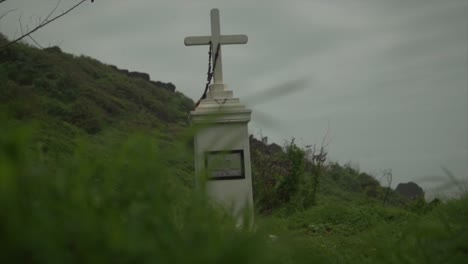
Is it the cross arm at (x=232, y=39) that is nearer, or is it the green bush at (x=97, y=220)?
the green bush at (x=97, y=220)

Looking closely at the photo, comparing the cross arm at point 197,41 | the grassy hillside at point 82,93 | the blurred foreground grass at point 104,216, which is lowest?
the blurred foreground grass at point 104,216

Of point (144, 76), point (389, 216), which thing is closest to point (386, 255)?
point (389, 216)

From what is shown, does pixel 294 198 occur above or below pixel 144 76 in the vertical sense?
below

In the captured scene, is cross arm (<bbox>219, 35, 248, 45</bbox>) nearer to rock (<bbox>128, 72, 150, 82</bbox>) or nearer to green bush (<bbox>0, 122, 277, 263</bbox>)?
green bush (<bbox>0, 122, 277, 263</bbox>)

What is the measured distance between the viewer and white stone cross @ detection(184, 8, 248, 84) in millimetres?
5836

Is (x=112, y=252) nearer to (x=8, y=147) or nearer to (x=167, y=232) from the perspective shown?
(x=167, y=232)

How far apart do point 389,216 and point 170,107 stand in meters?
15.3

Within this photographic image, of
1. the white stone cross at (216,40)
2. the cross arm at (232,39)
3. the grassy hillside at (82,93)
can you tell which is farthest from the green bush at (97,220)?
the grassy hillside at (82,93)

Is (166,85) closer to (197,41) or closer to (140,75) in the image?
(140,75)

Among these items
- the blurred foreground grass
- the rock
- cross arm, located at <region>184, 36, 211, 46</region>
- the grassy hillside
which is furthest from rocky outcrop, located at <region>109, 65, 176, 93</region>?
the blurred foreground grass

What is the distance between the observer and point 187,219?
3.65ft

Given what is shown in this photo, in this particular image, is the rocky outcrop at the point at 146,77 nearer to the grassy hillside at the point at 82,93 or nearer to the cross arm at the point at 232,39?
the grassy hillside at the point at 82,93

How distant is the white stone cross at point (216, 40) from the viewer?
584 cm

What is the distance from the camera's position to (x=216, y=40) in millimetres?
5875
